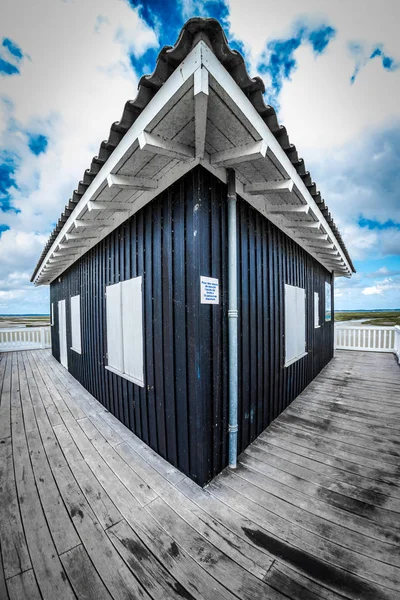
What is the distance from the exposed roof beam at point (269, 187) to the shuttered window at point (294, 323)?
5.86ft

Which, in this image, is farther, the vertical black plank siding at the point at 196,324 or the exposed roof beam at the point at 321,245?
the exposed roof beam at the point at 321,245

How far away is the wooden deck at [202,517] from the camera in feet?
3.92

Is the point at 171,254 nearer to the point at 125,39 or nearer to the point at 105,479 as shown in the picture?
the point at 105,479

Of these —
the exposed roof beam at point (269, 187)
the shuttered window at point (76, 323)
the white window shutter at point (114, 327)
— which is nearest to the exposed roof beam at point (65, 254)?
the shuttered window at point (76, 323)

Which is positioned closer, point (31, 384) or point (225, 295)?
point (225, 295)

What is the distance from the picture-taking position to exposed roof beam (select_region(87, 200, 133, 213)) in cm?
239

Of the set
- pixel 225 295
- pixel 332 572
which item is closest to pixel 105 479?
pixel 332 572

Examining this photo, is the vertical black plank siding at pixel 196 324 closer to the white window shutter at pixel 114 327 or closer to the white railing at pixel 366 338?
the white window shutter at pixel 114 327

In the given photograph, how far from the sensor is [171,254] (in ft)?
7.11

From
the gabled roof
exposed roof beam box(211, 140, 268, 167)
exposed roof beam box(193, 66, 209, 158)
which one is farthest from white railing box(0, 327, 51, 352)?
exposed roof beam box(193, 66, 209, 158)

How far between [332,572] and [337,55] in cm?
702

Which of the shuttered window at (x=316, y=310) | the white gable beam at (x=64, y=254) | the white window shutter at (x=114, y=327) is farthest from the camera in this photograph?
the shuttered window at (x=316, y=310)

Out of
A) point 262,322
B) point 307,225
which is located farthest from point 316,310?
point 262,322

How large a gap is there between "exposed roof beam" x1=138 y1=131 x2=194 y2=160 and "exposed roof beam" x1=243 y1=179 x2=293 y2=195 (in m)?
0.82
